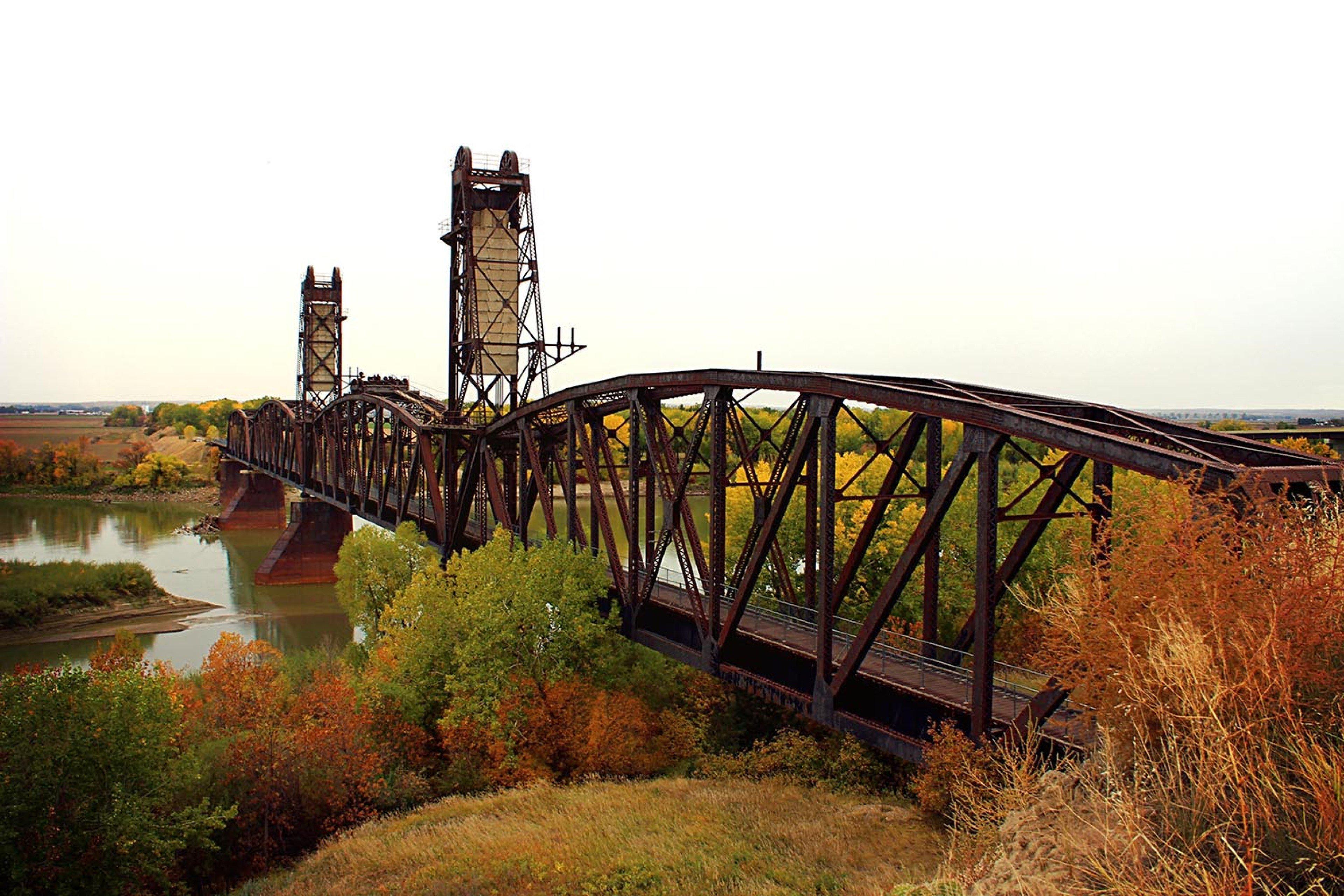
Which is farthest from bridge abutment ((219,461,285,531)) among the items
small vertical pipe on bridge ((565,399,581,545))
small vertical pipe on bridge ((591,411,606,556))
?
small vertical pipe on bridge ((591,411,606,556))

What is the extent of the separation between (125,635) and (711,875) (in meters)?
26.8

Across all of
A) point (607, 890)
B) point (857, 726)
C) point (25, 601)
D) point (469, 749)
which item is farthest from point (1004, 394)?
point (25, 601)

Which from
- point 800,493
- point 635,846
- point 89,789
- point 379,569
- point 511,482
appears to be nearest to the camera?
point 635,846

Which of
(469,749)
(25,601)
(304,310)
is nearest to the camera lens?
(469,749)

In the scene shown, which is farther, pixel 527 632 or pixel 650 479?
pixel 527 632

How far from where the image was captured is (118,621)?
41594 millimetres

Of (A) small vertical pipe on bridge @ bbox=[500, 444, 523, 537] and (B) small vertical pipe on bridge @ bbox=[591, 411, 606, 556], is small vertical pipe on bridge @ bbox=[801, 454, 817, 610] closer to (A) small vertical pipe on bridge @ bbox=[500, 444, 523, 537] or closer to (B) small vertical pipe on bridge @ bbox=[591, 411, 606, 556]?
(B) small vertical pipe on bridge @ bbox=[591, 411, 606, 556]

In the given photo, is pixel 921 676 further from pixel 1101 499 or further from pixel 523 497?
pixel 523 497

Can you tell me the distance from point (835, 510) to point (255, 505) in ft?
239

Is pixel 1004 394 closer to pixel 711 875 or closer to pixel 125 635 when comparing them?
pixel 711 875

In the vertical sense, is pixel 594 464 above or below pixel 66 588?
above

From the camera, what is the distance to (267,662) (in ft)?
88.1

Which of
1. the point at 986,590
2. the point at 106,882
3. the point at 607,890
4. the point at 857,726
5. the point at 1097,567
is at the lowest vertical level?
the point at 106,882

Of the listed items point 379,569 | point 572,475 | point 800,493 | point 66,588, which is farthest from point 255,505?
point 572,475
